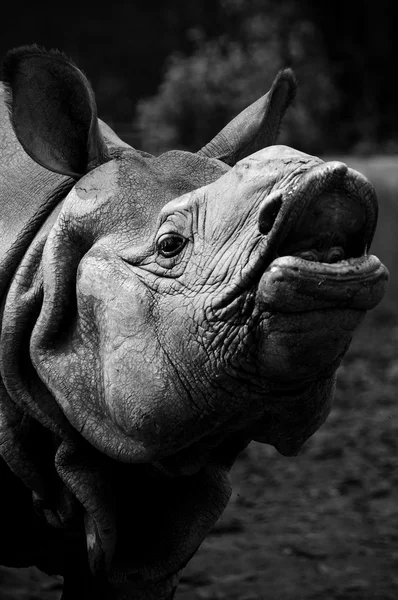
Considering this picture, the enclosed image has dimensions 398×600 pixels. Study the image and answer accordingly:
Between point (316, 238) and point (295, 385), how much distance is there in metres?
0.39

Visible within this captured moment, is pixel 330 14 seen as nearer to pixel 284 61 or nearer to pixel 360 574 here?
pixel 284 61

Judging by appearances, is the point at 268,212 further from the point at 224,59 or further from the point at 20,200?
the point at 224,59

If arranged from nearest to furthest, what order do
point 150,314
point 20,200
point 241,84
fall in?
point 150,314, point 20,200, point 241,84

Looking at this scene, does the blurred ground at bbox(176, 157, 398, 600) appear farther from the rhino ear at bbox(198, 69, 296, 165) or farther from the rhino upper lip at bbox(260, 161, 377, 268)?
the rhino upper lip at bbox(260, 161, 377, 268)

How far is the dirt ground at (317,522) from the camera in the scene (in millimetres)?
4566

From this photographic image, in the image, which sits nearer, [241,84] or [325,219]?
[325,219]

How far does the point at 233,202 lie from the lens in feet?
8.10

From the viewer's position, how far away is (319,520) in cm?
527

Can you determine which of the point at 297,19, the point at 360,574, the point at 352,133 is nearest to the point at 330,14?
the point at 297,19

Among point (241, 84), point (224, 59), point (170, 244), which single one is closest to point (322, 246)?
point (170, 244)

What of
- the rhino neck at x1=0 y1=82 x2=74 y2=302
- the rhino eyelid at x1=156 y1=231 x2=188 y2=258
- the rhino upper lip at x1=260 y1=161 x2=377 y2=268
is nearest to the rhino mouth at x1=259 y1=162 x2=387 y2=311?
the rhino upper lip at x1=260 y1=161 x2=377 y2=268

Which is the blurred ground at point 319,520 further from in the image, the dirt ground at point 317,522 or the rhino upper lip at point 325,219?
the rhino upper lip at point 325,219

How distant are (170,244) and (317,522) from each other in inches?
117

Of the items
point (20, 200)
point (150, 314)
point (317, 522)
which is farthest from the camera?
→ point (317, 522)
